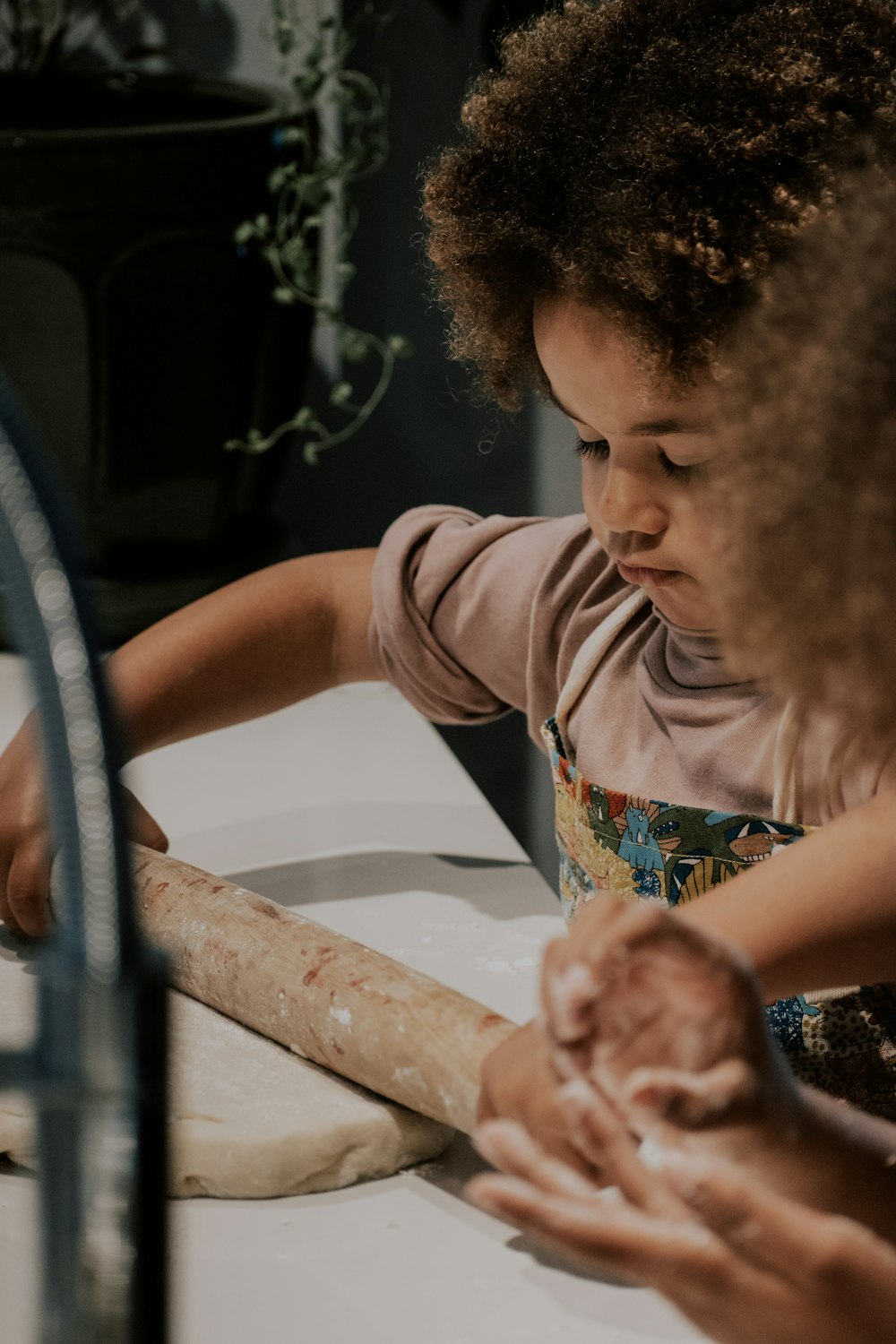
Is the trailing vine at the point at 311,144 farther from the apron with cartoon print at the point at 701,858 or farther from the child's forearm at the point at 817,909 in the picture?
the child's forearm at the point at 817,909

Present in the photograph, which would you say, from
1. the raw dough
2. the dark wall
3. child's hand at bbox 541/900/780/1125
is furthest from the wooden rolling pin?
the dark wall

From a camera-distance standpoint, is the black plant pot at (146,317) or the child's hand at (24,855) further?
the black plant pot at (146,317)

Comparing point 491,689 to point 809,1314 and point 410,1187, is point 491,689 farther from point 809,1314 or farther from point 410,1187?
point 809,1314

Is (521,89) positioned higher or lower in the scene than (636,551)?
higher

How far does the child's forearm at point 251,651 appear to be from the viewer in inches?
38.1

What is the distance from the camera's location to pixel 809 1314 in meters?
0.40

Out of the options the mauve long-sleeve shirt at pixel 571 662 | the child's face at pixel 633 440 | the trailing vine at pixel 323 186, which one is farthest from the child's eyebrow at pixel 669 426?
the trailing vine at pixel 323 186

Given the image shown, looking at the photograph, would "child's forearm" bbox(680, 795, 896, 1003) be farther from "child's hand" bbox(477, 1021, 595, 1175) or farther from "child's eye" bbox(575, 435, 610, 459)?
"child's eye" bbox(575, 435, 610, 459)

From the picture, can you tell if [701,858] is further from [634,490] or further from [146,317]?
[146,317]

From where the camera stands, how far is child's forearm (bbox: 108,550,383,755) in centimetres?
97

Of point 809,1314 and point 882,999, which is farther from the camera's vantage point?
point 882,999

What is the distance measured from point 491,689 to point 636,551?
25 cm

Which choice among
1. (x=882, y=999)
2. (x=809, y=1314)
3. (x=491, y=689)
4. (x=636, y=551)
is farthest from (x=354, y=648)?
(x=809, y=1314)

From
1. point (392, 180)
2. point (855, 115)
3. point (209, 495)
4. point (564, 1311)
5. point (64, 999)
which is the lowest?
point (564, 1311)
